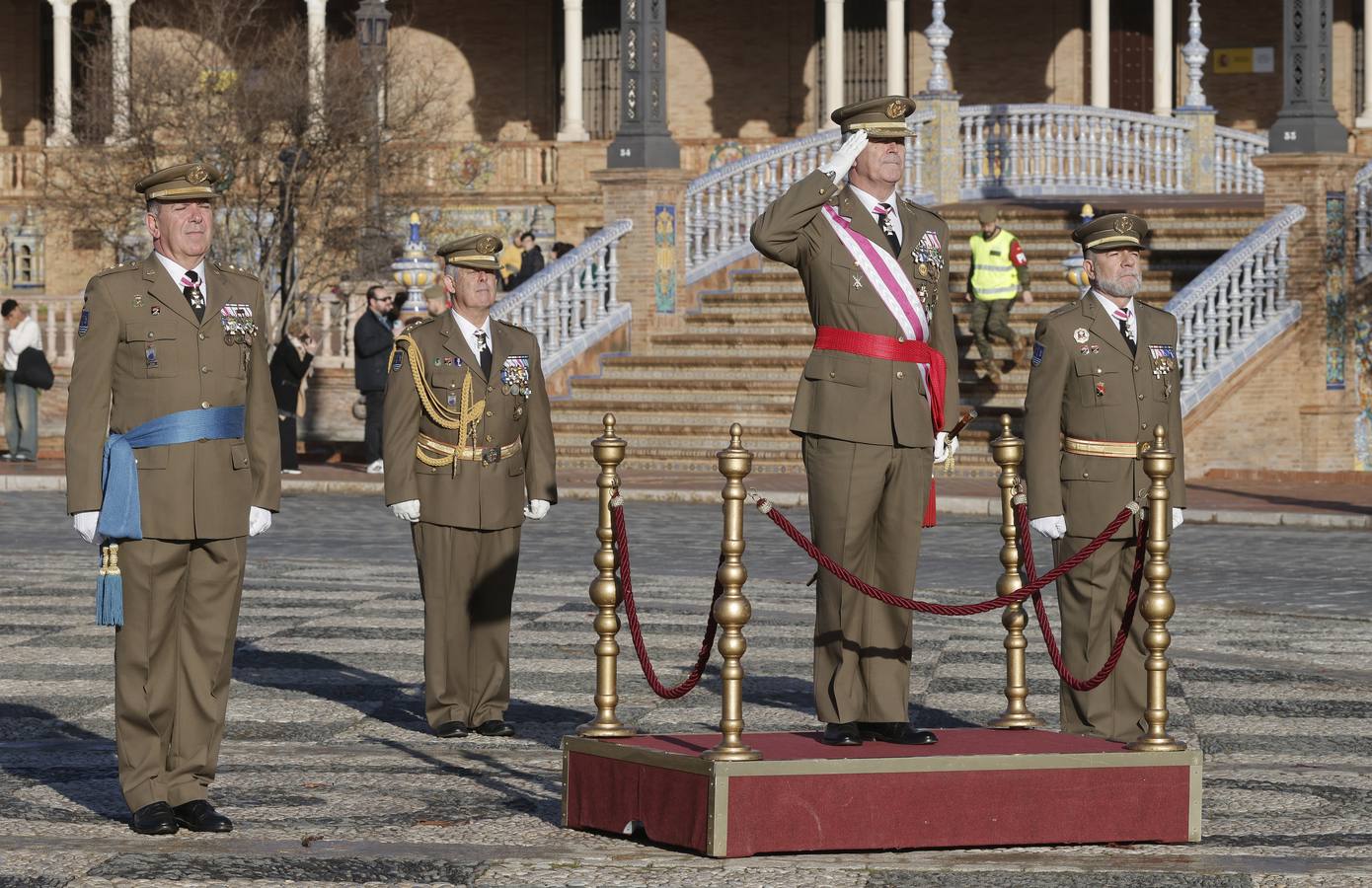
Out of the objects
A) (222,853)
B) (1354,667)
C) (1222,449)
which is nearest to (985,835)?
(222,853)

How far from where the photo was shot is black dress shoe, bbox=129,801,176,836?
757cm

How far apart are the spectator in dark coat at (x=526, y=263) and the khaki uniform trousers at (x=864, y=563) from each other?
20.9 meters

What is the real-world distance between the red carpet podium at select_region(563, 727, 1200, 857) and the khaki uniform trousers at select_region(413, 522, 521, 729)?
2060mm

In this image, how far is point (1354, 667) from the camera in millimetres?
11375

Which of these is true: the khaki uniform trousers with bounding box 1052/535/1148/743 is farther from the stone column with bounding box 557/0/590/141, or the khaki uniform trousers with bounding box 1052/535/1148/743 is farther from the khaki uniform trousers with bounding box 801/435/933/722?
the stone column with bounding box 557/0/590/141

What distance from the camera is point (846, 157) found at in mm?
7863

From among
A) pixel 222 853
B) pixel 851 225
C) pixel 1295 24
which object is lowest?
pixel 222 853

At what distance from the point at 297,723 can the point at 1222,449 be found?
15.3 m

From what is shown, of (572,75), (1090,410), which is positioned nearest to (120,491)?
(1090,410)

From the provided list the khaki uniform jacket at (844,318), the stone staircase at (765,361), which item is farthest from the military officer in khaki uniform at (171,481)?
the stone staircase at (765,361)

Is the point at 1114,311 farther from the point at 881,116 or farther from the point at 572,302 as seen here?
the point at 572,302

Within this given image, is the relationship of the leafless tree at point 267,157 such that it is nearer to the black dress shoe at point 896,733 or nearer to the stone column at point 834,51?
the stone column at point 834,51

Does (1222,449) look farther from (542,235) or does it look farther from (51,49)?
(51,49)

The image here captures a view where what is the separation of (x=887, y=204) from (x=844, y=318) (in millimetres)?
382
